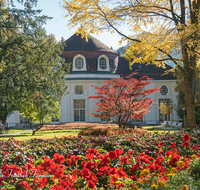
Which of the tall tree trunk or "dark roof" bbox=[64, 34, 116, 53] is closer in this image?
the tall tree trunk

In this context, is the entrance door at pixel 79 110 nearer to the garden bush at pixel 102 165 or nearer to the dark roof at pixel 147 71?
the dark roof at pixel 147 71

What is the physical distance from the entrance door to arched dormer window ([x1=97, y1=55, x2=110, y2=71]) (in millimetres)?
4740

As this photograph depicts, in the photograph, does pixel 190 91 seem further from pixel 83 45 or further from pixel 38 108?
pixel 83 45

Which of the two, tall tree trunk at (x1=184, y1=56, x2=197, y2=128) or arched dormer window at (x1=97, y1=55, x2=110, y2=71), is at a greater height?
arched dormer window at (x1=97, y1=55, x2=110, y2=71)

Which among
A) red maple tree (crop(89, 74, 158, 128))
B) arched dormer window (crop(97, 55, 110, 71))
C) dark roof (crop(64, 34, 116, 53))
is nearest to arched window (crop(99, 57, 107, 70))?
arched dormer window (crop(97, 55, 110, 71))

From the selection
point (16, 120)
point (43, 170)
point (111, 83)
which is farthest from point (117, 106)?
point (16, 120)

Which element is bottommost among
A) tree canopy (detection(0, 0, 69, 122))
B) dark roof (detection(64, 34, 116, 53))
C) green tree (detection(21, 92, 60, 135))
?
green tree (detection(21, 92, 60, 135))

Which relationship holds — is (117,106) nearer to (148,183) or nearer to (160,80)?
(148,183)

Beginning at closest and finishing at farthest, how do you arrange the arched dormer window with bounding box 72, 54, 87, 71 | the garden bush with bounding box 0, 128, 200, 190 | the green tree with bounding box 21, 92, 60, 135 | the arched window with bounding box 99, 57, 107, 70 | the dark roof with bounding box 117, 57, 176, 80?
the garden bush with bounding box 0, 128, 200, 190
the green tree with bounding box 21, 92, 60, 135
the arched dormer window with bounding box 72, 54, 87, 71
the arched window with bounding box 99, 57, 107, 70
the dark roof with bounding box 117, 57, 176, 80

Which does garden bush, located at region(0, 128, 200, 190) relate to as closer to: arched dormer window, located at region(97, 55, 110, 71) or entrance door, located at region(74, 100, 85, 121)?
entrance door, located at region(74, 100, 85, 121)

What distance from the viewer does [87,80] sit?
27.3 meters

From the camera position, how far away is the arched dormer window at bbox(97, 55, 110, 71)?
2812 centimetres

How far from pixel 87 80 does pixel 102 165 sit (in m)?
23.8

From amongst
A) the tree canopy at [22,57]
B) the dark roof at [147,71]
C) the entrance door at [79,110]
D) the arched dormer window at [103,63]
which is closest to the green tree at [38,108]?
the tree canopy at [22,57]
